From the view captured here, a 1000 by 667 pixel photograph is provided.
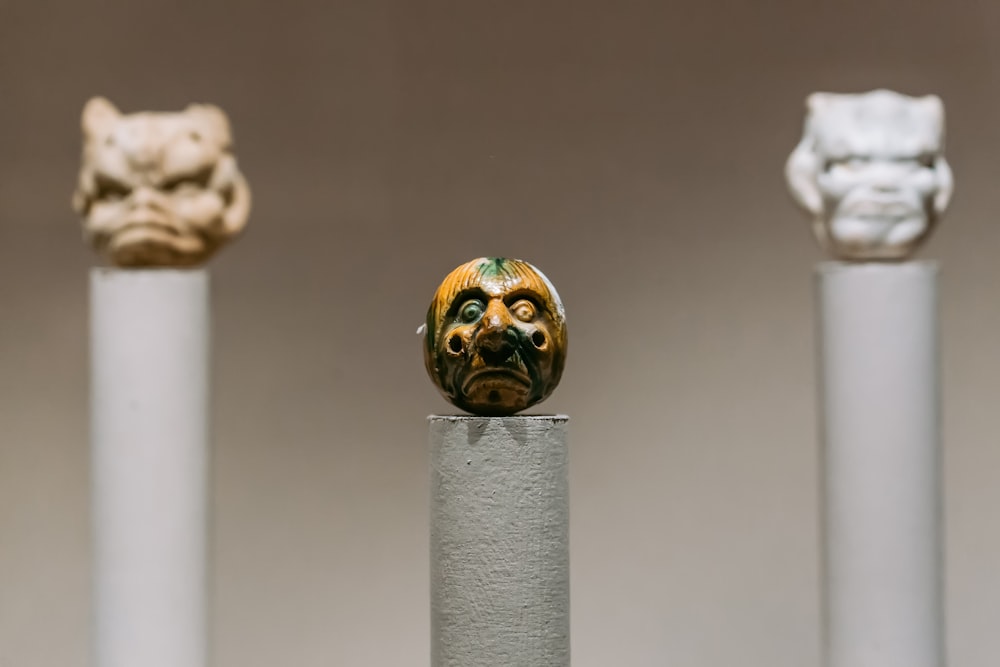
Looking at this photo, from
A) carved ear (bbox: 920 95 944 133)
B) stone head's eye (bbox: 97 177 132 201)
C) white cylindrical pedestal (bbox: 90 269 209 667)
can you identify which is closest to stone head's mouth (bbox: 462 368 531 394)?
white cylindrical pedestal (bbox: 90 269 209 667)

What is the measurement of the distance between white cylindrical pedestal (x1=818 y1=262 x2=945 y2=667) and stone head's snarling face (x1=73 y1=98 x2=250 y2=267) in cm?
129

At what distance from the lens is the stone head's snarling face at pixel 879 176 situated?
118 inches

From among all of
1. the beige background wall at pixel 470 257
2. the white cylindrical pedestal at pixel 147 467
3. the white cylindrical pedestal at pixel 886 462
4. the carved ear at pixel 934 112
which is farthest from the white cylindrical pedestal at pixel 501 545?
the beige background wall at pixel 470 257

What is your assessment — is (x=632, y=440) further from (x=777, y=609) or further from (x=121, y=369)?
(x=121, y=369)

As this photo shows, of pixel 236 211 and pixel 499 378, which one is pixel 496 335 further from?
pixel 236 211

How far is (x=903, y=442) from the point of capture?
2.96m

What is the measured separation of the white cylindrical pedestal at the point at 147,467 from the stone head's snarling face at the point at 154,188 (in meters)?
0.06

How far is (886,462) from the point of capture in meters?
2.96

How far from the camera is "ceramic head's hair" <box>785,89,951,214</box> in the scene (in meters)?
3.01

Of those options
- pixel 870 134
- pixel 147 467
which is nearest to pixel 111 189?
pixel 147 467

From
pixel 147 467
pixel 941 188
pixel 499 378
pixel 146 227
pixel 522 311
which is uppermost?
pixel 941 188

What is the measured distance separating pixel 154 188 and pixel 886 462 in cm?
158

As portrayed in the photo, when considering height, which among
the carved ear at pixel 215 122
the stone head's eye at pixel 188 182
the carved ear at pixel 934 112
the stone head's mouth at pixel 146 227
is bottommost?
the stone head's mouth at pixel 146 227

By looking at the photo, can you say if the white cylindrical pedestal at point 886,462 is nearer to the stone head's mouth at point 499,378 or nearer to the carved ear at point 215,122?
the stone head's mouth at point 499,378
